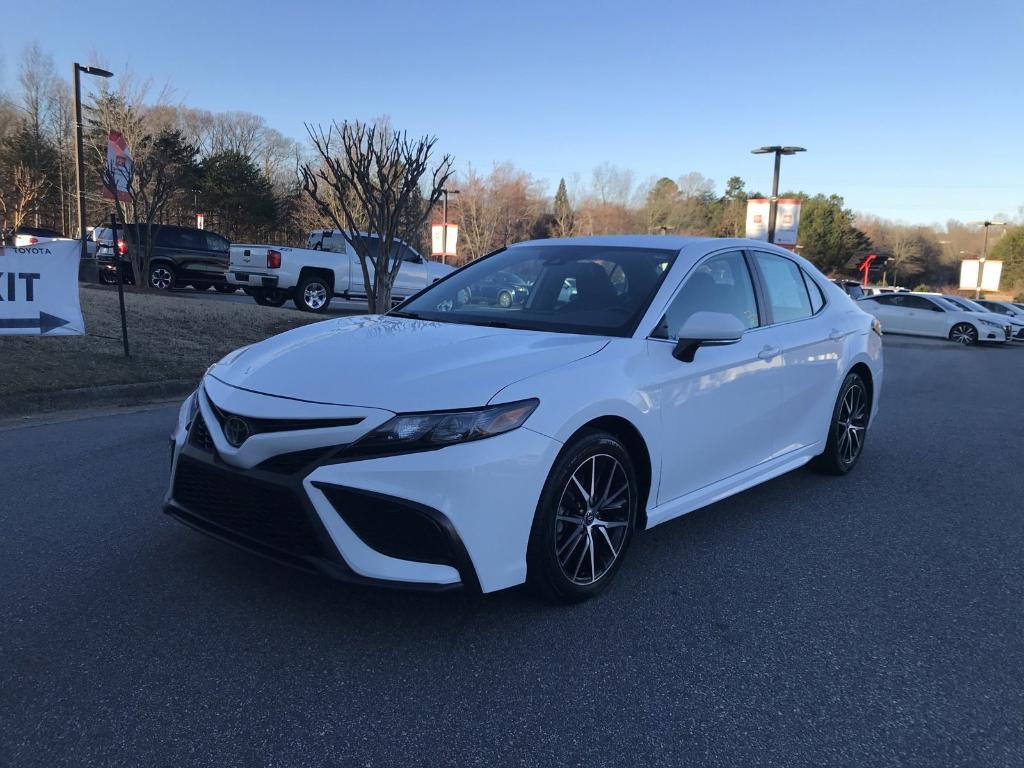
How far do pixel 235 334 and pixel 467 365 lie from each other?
9.88 m

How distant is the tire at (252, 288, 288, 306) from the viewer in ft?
56.5

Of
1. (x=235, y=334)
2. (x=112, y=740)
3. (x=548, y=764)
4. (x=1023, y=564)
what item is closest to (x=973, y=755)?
(x=548, y=764)

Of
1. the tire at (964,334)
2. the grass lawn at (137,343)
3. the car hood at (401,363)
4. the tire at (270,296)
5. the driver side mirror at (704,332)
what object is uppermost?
the driver side mirror at (704,332)

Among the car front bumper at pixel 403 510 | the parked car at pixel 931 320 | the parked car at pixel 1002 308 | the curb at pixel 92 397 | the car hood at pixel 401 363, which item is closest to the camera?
the car front bumper at pixel 403 510

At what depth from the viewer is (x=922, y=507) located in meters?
4.90

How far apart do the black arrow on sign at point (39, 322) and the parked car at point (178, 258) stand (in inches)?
486

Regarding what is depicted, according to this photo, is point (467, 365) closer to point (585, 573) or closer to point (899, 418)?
point (585, 573)

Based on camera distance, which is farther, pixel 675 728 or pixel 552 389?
pixel 552 389

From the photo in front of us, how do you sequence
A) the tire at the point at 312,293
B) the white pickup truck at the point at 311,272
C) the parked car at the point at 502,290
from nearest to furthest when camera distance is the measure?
the parked car at the point at 502,290
the white pickup truck at the point at 311,272
the tire at the point at 312,293

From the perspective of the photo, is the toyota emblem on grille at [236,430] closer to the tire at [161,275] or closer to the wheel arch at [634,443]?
the wheel arch at [634,443]

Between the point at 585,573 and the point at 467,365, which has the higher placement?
the point at 467,365

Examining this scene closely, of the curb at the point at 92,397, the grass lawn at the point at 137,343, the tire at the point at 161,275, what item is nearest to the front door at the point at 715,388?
the curb at the point at 92,397

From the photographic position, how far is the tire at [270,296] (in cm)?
1723

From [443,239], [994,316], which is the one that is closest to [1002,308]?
[994,316]
